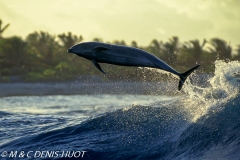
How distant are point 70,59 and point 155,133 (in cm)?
3549

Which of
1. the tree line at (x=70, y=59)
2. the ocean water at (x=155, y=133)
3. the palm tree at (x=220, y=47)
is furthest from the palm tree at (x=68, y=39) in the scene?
the ocean water at (x=155, y=133)

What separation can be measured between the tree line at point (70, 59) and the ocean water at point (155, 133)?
26.0 m

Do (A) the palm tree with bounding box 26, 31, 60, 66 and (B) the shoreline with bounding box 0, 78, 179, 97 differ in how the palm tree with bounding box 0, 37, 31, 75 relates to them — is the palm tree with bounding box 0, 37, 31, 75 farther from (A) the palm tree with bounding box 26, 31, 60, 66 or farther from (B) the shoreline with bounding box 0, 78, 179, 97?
(B) the shoreline with bounding box 0, 78, 179, 97

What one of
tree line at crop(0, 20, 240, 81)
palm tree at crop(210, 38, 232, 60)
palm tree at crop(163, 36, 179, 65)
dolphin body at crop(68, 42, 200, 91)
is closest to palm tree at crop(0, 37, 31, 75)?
tree line at crop(0, 20, 240, 81)

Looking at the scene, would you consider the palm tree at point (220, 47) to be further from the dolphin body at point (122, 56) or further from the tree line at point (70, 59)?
the dolphin body at point (122, 56)

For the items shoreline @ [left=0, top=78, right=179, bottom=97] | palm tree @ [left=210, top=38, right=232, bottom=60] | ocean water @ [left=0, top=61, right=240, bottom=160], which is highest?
palm tree @ [left=210, top=38, right=232, bottom=60]

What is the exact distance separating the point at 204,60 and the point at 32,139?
33.1 metres

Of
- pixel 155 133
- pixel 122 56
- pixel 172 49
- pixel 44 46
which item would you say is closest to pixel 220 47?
pixel 172 49

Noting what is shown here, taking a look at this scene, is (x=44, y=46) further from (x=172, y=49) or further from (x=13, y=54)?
(x=172, y=49)

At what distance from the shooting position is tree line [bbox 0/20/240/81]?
39000 mm

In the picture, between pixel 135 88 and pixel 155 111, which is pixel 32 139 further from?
pixel 135 88

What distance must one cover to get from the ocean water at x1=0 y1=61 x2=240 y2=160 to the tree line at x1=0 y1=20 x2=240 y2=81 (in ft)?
85.4

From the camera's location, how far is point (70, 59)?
45.0 metres

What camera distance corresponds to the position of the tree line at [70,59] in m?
39.0
